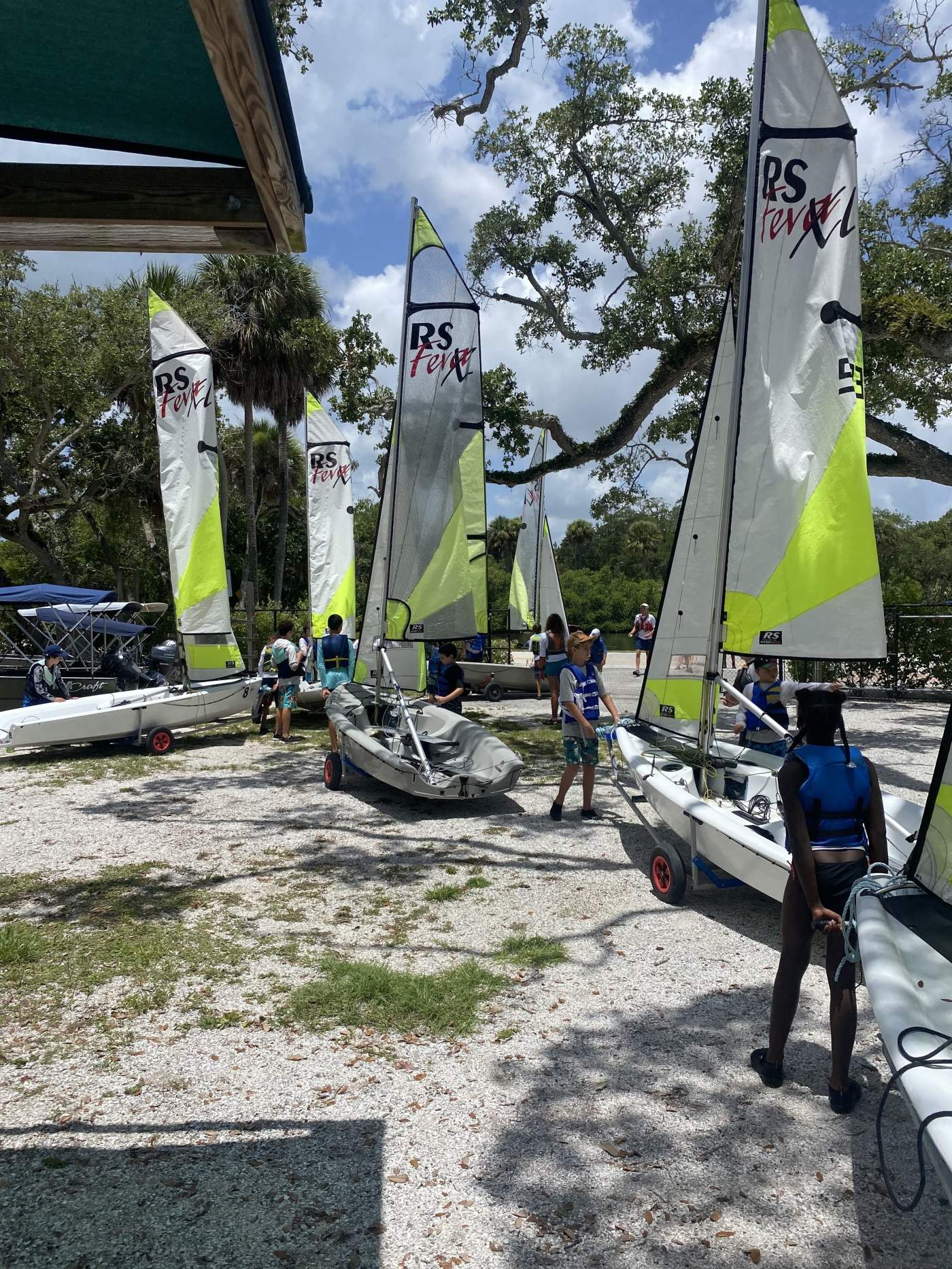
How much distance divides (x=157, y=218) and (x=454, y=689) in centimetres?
709

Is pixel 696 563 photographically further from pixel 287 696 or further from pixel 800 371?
pixel 287 696

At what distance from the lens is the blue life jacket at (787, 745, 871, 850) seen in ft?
10.7

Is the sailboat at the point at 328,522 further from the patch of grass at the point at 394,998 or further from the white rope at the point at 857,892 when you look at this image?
the white rope at the point at 857,892

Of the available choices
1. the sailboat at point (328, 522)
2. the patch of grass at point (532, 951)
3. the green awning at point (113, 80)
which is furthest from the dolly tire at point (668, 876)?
the sailboat at point (328, 522)

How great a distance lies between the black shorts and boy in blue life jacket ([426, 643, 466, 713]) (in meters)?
6.13

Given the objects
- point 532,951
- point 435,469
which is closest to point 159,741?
point 435,469

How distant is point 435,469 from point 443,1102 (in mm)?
6540

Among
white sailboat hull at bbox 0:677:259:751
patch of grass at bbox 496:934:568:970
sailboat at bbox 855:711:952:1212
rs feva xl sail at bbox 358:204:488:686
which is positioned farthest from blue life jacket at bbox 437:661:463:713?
sailboat at bbox 855:711:952:1212

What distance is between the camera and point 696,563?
281 inches

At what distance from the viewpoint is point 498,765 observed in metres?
7.73

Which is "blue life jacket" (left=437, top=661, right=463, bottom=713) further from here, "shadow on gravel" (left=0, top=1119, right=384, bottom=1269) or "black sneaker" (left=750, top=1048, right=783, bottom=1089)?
"shadow on gravel" (left=0, top=1119, right=384, bottom=1269)

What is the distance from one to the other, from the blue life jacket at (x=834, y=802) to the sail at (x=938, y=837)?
8.9 inches

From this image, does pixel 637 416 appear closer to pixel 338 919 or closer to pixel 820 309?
pixel 820 309

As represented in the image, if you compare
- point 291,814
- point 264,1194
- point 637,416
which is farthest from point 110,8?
point 637,416
